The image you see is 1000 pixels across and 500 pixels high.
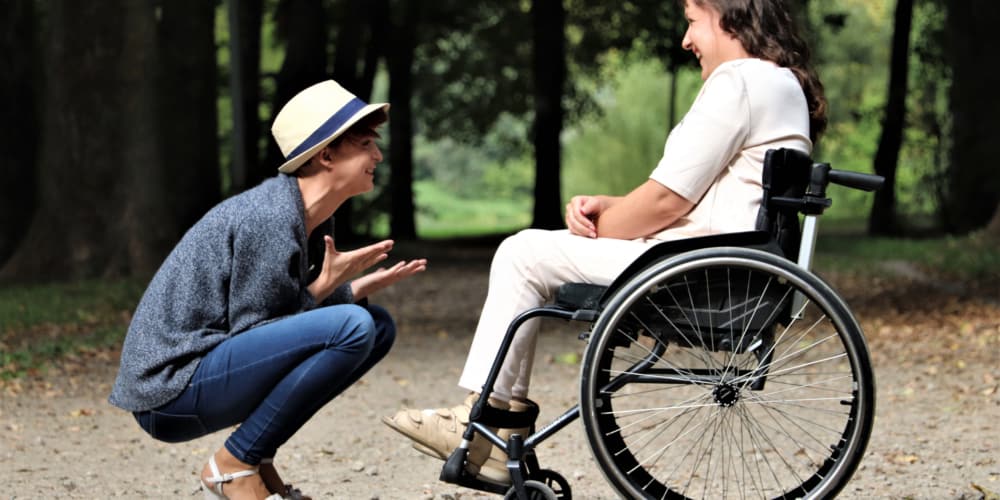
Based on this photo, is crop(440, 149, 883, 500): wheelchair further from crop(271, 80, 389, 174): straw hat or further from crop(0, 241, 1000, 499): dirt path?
crop(0, 241, 1000, 499): dirt path

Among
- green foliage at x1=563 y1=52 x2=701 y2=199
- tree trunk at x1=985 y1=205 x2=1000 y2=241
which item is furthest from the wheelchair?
green foliage at x1=563 y1=52 x2=701 y2=199

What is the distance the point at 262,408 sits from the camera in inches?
154

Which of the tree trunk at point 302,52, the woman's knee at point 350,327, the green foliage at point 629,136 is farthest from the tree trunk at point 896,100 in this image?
the green foliage at point 629,136

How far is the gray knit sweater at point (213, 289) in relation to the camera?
378cm

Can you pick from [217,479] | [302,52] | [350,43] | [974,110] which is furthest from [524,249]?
[350,43]

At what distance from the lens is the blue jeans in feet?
12.6

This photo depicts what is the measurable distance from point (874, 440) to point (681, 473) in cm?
115

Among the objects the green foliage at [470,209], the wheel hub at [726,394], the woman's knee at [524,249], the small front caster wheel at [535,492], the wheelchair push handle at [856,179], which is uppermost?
the wheelchair push handle at [856,179]

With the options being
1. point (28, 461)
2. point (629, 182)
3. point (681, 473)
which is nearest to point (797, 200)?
point (681, 473)

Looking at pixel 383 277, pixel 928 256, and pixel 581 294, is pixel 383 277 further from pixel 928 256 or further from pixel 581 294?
pixel 928 256

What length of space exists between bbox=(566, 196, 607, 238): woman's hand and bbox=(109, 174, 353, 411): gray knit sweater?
774 millimetres

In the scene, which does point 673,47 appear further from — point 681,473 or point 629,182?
point 681,473

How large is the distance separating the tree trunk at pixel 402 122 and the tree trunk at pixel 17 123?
9.43m

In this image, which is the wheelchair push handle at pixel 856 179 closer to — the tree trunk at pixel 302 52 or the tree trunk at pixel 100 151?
the tree trunk at pixel 100 151
